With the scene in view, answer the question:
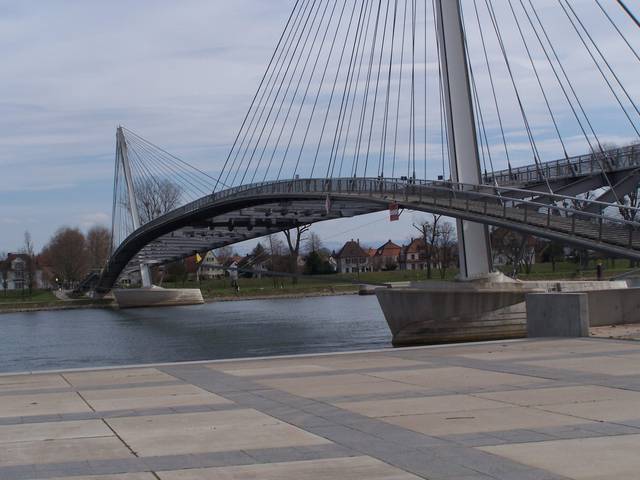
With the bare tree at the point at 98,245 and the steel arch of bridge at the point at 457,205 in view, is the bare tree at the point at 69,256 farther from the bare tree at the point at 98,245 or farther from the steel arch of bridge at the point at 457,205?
the steel arch of bridge at the point at 457,205

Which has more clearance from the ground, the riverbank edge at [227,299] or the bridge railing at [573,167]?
the bridge railing at [573,167]

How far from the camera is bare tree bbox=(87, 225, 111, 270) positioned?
471 ft

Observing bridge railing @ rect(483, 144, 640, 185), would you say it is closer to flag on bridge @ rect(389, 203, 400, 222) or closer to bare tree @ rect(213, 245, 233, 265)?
flag on bridge @ rect(389, 203, 400, 222)

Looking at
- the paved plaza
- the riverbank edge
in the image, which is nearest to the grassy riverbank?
the riverbank edge

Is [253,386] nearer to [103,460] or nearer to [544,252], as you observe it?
[103,460]

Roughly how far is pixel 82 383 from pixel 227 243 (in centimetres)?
6367

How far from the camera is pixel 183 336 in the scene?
49.1 m

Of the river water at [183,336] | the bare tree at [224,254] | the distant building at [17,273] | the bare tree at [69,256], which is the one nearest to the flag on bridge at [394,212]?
the river water at [183,336]

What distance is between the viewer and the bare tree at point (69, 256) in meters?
135

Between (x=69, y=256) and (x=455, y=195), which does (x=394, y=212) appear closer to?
(x=455, y=195)

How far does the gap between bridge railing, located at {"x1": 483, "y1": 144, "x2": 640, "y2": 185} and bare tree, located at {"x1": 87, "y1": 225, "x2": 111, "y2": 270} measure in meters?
100

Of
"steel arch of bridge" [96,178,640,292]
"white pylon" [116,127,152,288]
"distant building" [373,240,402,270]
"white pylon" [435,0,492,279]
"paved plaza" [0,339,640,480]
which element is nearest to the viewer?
"paved plaza" [0,339,640,480]

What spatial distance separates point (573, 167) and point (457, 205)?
16.3 meters

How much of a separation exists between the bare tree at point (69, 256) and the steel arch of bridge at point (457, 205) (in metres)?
74.1
